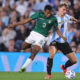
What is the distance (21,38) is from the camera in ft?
49.1

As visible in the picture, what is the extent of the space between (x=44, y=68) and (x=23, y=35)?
1.82m

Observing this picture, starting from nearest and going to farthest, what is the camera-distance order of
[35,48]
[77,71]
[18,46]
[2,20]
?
[35,48] → [77,71] → [18,46] → [2,20]

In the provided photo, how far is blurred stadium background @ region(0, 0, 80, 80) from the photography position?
13812 millimetres

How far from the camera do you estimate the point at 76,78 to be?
10.6 m

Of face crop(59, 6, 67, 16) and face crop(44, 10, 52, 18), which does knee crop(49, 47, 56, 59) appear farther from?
face crop(59, 6, 67, 16)

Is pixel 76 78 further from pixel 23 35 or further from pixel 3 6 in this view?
pixel 3 6

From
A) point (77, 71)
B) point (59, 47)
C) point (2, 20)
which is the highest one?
point (59, 47)

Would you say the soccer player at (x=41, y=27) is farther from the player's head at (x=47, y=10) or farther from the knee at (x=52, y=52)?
the knee at (x=52, y=52)

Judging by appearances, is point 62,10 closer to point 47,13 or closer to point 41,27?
point 47,13

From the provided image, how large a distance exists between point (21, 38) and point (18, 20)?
110cm

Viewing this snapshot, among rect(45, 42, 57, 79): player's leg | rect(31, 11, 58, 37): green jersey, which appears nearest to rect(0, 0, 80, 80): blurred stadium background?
rect(45, 42, 57, 79): player's leg

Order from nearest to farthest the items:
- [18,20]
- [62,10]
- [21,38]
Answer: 1. [62,10]
2. [21,38]
3. [18,20]

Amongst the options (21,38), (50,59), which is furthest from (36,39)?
(21,38)

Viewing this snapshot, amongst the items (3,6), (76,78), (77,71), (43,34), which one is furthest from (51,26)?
(3,6)
